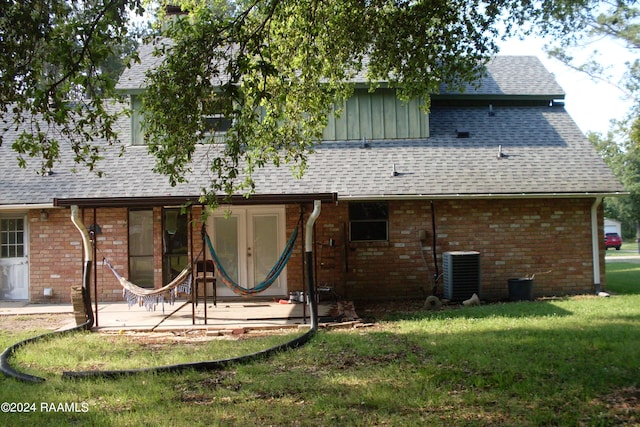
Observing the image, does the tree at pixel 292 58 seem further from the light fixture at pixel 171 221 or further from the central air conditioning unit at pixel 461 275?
the light fixture at pixel 171 221

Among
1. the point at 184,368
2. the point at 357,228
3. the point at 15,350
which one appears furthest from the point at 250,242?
the point at 184,368

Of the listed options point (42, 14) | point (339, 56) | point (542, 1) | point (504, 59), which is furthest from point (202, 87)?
point (504, 59)

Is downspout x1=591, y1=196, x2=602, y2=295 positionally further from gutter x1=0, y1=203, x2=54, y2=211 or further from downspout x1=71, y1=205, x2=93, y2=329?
gutter x1=0, y1=203, x2=54, y2=211

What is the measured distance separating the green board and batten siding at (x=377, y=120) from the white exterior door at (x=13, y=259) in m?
7.56

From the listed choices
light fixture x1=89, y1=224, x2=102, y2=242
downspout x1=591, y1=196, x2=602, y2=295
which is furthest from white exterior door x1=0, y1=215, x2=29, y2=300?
downspout x1=591, y1=196, x2=602, y2=295

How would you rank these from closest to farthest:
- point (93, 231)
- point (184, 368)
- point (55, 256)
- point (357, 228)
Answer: point (184, 368), point (93, 231), point (55, 256), point (357, 228)

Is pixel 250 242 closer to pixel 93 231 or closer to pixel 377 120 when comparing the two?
A: pixel 93 231

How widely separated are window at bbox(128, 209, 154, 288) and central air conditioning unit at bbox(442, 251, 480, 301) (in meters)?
6.46

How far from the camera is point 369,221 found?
14.0 meters

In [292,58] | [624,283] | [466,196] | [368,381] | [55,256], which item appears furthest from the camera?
[624,283]

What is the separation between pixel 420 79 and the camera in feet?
29.4

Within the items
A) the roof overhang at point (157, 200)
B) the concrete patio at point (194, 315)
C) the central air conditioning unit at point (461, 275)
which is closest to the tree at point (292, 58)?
the roof overhang at point (157, 200)

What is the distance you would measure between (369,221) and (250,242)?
106 inches

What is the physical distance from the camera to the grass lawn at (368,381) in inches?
212
